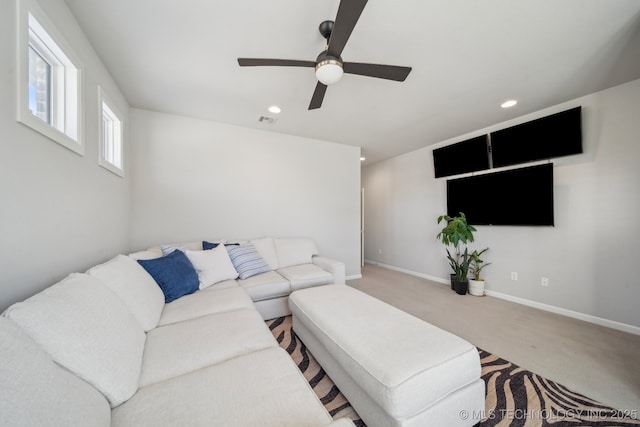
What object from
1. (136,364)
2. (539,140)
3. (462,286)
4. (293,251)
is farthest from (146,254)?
(539,140)

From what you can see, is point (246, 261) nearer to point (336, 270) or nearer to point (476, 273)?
point (336, 270)

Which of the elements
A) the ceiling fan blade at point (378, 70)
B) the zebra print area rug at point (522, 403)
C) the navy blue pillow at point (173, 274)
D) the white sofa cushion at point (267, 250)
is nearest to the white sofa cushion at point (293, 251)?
the white sofa cushion at point (267, 250)

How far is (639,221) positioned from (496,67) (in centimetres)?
213

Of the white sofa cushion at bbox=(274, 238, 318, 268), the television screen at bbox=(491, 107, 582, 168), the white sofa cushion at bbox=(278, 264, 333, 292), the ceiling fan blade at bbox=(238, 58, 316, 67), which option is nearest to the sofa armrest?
the white sofa cushion at bbox=(278, 264, 333, 292)

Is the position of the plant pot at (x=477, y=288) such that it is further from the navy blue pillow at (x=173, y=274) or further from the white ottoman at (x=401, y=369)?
the navy blue pillow at (x=173, y=274)

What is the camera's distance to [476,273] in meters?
3.41

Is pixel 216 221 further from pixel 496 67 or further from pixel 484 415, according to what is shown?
pixel 496 67

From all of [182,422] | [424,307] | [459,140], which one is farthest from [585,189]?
[182,422]

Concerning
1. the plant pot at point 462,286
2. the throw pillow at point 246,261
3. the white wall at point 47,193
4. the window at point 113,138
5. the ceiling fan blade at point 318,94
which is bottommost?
the plant pot at point 462,286

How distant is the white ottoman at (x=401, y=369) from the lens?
102 cm

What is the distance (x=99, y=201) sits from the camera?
1.89 meters

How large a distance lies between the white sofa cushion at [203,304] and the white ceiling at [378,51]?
202 cm

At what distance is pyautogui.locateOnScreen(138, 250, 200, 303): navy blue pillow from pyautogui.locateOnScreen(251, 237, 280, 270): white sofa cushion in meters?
0.99

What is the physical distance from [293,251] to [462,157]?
3.06 meters
